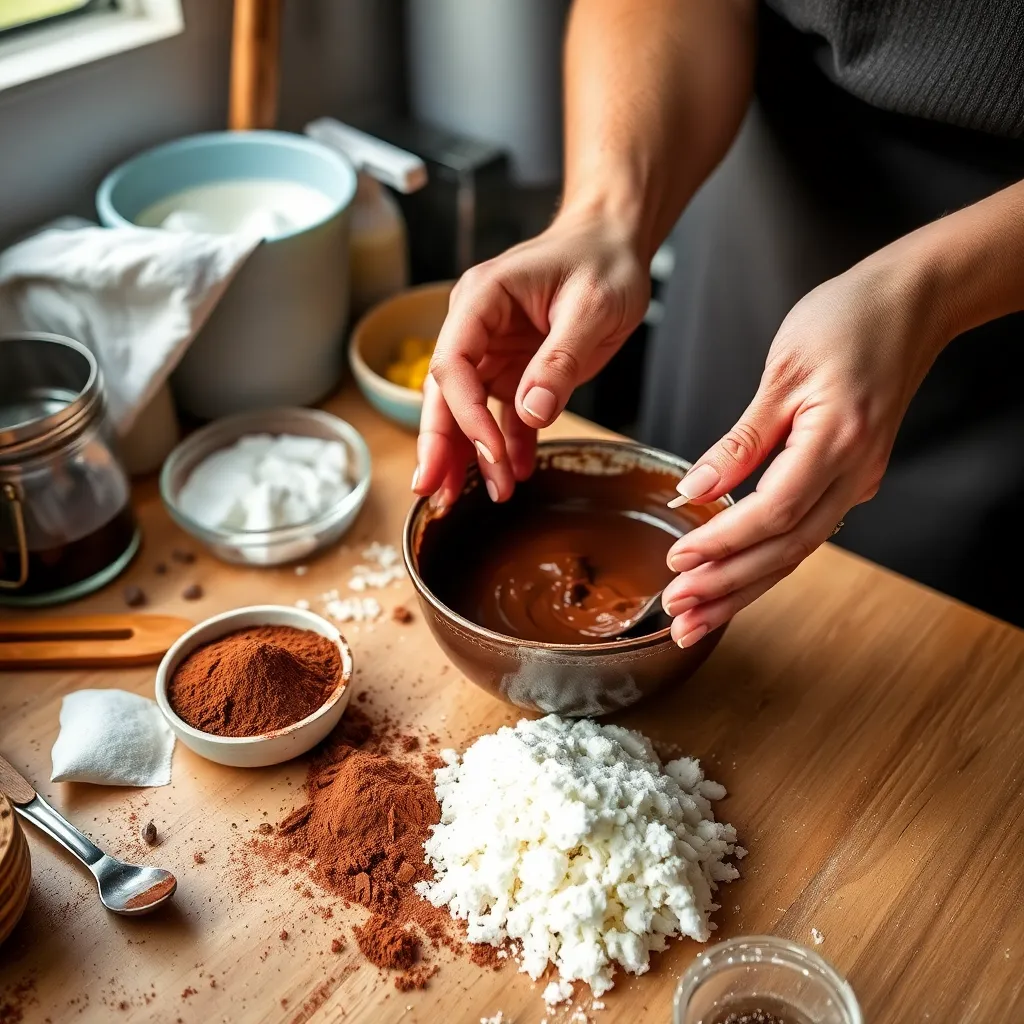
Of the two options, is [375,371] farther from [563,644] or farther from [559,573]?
[563,644]

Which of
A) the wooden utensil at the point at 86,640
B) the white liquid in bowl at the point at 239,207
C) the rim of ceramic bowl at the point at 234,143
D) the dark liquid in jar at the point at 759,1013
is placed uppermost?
the rim of ceramic bowl at the point at 234,143

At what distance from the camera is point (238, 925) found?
90 centimetres

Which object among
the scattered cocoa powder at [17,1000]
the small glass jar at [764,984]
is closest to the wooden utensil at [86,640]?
the scattered cocoa powder at [17,1000]

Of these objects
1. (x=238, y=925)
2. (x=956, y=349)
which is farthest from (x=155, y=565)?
(x=956, y=349)

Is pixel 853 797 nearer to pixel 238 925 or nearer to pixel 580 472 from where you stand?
pixel 580 472

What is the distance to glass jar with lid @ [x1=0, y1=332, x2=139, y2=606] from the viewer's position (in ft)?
3.64

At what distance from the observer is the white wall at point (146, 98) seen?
1.34 m

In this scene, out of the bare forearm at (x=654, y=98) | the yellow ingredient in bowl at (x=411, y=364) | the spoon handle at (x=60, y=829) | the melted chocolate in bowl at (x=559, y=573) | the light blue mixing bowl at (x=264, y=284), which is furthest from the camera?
the yellow ingredient in bowl at (x=411, y=364)

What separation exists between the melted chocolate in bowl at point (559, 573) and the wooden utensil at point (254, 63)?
0.68 metres

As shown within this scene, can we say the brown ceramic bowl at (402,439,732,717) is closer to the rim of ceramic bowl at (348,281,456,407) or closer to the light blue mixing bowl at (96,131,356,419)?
the rim of ceramic bowl at (348,281,456,407)

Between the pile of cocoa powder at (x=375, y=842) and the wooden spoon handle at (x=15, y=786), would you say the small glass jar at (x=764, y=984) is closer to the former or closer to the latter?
the pile of cocoa powder at (x=375, y=842)

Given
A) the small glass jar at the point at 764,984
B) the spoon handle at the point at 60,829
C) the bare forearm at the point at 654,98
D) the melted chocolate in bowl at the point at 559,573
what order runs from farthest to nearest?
the bare forearm at the point at 654,98, the melted chocolate in bowl at the point at 559,573, the spoon handle at the point at 60,829, the small glass jar at the point at 764,984

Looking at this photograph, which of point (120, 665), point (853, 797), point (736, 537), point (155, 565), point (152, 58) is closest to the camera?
point (736, 537)

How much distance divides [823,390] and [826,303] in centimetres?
9
